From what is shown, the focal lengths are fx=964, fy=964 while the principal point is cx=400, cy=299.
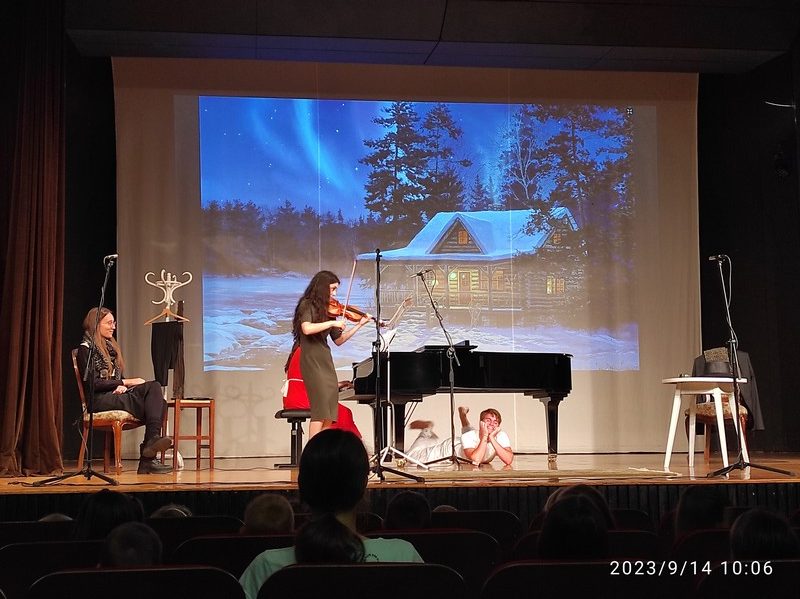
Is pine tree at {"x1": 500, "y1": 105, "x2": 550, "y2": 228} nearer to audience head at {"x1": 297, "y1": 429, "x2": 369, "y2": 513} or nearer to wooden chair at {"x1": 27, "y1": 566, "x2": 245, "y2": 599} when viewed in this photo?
audience head at {"x1": 297, "y1": 429, "x2": 369, "y2": 513}

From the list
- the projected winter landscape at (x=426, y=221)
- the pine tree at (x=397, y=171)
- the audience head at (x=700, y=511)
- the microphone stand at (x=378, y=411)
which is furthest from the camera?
the pine tree at (x=397, y=171)

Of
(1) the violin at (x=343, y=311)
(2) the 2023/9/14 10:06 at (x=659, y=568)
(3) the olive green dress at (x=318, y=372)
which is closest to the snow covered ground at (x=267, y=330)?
(1) the violin at (x=343, y=311)

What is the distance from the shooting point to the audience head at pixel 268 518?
2.64m

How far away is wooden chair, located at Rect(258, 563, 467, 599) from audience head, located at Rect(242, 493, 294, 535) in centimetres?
96

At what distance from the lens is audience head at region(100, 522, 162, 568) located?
2.04 metres

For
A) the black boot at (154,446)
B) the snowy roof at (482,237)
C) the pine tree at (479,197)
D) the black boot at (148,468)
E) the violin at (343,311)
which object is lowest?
the black boot at (148,468)

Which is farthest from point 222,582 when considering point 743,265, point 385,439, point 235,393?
point 743,265

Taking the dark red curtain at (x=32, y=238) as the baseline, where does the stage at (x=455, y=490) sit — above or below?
below

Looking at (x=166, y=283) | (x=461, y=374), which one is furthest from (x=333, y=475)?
(x=166, y=283)

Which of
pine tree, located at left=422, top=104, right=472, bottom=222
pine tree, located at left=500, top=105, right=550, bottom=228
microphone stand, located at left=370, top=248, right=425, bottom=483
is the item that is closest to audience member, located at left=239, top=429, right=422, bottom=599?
microphone stand, located at left=370, top=248, right=425, bottom=483

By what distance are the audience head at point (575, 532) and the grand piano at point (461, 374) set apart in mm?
4222

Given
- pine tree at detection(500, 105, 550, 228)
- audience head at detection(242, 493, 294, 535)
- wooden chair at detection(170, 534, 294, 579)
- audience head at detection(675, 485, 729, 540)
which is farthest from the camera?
pine tree at detection(500, 105, 550, 228)

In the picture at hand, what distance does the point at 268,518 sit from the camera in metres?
2.65

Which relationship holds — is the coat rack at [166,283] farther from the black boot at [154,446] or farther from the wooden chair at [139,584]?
the wooden chair at [139,584]
